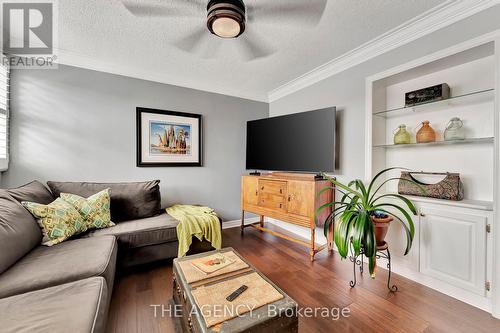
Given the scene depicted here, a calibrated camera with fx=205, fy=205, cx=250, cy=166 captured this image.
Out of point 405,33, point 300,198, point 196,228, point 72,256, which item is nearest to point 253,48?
point 405,33

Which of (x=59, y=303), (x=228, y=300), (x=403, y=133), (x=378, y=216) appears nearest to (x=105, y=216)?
(x=59, y=303)

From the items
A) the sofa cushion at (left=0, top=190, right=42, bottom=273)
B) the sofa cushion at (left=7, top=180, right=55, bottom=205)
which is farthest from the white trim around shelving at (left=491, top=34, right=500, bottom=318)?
the sofa cushion at (left=7, top=180, right=55, bottom=205)

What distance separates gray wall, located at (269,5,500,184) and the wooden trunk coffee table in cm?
178

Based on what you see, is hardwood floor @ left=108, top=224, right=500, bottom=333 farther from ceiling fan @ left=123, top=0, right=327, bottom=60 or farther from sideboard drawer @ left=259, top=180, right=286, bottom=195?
ceiling fan @ left=123, top=0, right=327, bottom=60

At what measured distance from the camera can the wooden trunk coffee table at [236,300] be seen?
0.91m

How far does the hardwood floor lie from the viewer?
4.52 ft

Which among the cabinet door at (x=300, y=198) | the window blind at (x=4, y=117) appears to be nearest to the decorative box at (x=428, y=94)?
the cabinet door at (x=300, y=198)

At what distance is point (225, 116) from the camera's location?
340cm

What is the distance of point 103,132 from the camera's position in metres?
2.57

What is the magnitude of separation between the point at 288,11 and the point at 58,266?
8.11 feet

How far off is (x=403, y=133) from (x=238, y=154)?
229 cm

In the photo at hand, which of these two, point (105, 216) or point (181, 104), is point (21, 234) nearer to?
point (105, 216)

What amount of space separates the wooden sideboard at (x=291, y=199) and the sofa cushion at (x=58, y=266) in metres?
1.82

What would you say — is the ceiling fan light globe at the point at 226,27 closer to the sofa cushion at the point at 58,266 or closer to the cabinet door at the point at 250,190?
the sofa cushion at the point at 58,266
